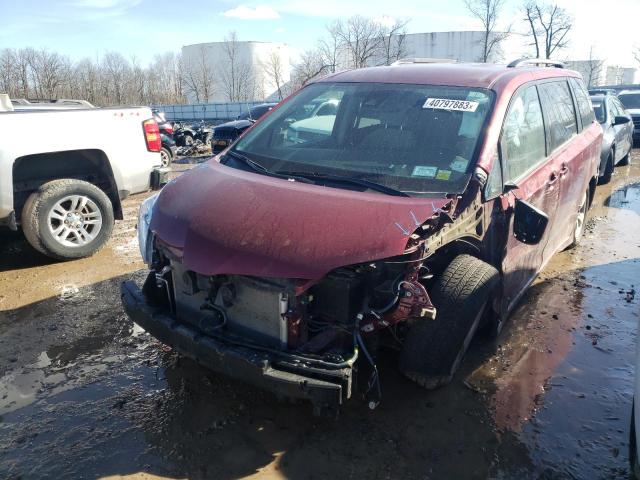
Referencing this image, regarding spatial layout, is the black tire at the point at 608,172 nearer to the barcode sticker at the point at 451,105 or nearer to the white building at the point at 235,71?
the barcode sticker at the point at 451,105

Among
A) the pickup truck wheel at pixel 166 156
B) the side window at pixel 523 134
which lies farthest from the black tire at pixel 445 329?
the pickup truck wheel at pixel 166 156

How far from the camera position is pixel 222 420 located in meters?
2.93

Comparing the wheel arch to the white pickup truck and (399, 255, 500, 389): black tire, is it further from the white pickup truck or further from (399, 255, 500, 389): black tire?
(399, 255, 500, 389): black tire

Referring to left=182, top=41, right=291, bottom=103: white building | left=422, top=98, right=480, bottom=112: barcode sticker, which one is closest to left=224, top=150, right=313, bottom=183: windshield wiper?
left=422, top=98, right=480, bottom=112: barcode sticker

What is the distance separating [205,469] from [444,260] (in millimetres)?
1805

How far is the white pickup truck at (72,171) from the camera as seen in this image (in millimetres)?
5059

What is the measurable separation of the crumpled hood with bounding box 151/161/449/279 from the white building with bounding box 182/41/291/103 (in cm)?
6238

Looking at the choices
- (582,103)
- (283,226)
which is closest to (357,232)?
(283,226)

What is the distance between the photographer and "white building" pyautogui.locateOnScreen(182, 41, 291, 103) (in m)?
64.2

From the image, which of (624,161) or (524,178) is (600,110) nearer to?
(624,161)

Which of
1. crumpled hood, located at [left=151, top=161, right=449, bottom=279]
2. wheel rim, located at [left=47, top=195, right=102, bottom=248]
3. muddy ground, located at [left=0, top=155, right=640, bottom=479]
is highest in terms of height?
crumpled hood, located at [left=151, top=161, right=449, bottom=279]

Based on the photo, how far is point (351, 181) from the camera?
308 centimetres

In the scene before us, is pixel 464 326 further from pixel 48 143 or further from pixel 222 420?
pixel 48 143

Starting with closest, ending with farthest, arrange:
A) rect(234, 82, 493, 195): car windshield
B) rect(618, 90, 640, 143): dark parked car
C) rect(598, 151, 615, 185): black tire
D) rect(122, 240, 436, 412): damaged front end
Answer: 1. rect(122, 240, 436, 412): damaged front end
2. rect(234, 82, 493, 195): car windshield
3. rect(598, 151, 615, 185): black tire
4. rect(618, 90, 640, 143): dark parked car
